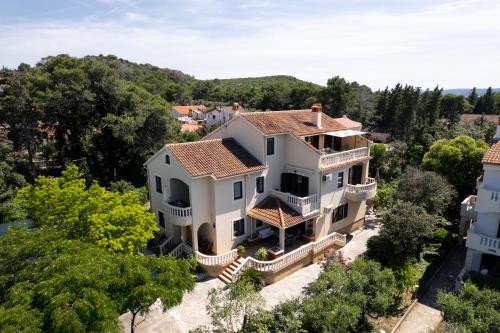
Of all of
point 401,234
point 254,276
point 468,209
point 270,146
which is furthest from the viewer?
point 270,146

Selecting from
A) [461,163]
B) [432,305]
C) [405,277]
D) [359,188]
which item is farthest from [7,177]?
[461,163]

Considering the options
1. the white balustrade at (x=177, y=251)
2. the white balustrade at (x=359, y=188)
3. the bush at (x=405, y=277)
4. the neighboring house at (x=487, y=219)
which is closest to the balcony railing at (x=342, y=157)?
the white balustrade at (x=359, y=188)

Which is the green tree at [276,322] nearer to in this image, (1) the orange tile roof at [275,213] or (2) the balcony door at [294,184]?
(1) the orange tile roof at [275,213]

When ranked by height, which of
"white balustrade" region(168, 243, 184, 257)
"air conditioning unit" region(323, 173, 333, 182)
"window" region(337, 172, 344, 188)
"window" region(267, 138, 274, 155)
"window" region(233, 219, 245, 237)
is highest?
"window" region(267, 138, 274, 155)

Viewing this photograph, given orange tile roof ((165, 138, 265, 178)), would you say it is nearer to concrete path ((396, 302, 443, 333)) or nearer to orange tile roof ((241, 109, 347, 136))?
orange tile roof ((241, 109, 347, 136))

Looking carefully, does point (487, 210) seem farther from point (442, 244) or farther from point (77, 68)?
point (77, 68)

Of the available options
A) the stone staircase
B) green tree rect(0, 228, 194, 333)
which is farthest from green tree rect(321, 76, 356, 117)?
green tree rect(0, 228, 194, 333)

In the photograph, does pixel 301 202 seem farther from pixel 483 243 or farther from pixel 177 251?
pixel 483 243
